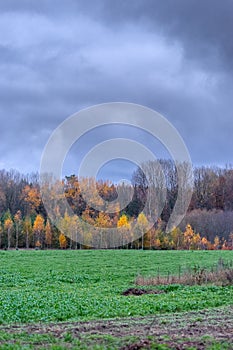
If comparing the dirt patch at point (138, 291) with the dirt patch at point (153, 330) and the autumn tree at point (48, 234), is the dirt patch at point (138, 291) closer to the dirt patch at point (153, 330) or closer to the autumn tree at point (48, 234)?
the dirt patch at point (153, 330)

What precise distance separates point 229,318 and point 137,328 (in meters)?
3.45

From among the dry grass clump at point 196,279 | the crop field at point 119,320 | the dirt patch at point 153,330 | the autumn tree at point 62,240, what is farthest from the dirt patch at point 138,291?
the autumn tree at point 62,240

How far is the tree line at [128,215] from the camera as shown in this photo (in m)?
75.5

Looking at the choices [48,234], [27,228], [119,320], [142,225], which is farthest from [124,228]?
[119,320]

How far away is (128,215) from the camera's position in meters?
80.0

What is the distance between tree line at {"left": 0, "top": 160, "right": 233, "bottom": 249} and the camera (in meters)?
75.5

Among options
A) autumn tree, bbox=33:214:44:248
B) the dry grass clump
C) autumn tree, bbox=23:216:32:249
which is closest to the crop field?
the dry grass clump

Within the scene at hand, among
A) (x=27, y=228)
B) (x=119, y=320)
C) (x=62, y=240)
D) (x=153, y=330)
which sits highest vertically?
(x=27, y=228)

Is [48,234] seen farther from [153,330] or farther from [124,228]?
[153,330]

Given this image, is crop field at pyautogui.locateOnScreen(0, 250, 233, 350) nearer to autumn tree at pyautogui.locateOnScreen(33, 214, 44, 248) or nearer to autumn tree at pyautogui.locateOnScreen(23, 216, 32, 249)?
autumn tree at pyautogui.locateOnScreen(33, 214, 44, 248)

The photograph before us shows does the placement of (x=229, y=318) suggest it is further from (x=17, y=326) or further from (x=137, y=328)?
(x=17, y=326)

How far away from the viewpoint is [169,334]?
10.2 m

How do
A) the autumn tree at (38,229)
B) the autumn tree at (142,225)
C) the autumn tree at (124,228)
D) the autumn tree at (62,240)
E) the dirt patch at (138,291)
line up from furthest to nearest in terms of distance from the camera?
the autumn tree at (62,240), the autumn tree at (38,229), the autumn tree at (142,225), the autumn tree at (124,228), the dirt patch at (138,291)

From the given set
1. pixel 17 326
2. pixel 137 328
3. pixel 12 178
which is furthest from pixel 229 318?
pixel 12 178
